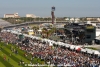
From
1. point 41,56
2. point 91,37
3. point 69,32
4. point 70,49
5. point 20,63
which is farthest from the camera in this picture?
point 69,32

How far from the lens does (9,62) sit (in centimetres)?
4628

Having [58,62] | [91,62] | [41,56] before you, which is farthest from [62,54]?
[91,62]

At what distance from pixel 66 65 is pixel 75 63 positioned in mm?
1249

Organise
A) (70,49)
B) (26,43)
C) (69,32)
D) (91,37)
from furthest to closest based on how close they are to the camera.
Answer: (69,32)
(91,37)
(26,43)
(70,49)

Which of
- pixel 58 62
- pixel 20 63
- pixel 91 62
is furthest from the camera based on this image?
pixel 20 63

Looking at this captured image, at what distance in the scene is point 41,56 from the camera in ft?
154

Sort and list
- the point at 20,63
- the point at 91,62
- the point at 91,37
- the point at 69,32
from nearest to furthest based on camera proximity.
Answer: the point at 91,62
the point at 20,63
the point at 91,37
the point at 69,32

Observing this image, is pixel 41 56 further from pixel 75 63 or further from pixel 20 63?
pixel 75 63

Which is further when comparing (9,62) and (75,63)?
(9,62)

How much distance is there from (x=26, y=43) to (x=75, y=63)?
30258mm

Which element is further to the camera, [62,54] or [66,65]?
[62,54]

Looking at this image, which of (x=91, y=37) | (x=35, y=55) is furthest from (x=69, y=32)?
(x=35, y=55)

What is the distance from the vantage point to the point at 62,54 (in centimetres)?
4712

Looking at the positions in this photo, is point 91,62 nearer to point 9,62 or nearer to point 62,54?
point 62,54
